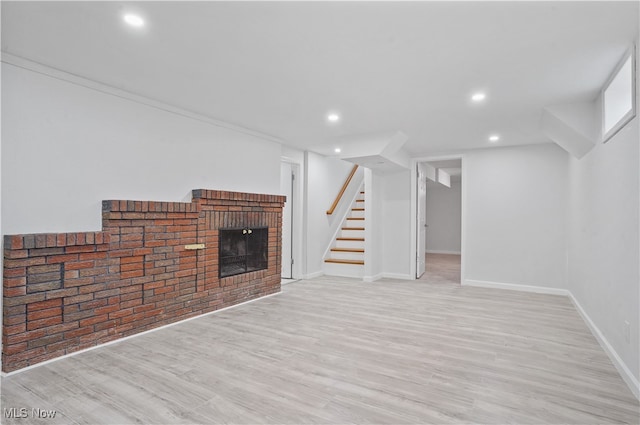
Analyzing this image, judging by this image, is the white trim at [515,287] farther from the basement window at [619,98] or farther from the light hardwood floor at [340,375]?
the basement window at [619,98]

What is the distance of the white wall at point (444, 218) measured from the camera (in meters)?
11.3

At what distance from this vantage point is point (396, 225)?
6.70m

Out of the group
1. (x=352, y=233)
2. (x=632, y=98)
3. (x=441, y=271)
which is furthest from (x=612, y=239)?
(x=441, y=271)

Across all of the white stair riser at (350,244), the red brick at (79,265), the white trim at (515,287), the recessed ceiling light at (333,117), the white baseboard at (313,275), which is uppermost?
the recessed ceiling light at (333,117)

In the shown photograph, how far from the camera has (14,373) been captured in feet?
8.24

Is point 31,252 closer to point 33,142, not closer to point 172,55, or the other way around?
point 33,142

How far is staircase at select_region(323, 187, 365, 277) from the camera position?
6605mm

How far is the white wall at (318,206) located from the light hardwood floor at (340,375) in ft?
7.99

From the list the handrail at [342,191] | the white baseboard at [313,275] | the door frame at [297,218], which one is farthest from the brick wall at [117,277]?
the handrail at [342,191]

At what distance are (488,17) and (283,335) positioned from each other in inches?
116

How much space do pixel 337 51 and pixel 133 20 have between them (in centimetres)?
132

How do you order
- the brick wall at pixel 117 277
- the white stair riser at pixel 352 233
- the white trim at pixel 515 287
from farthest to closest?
the white stair riser at pixel 352 233
the white trim at pixel 515 287
the brick wall at pixel 117 277

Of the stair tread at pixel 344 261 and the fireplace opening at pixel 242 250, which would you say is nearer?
the fireplace opening at pixel 242 250

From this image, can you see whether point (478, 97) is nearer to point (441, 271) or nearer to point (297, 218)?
point (297, 218)
